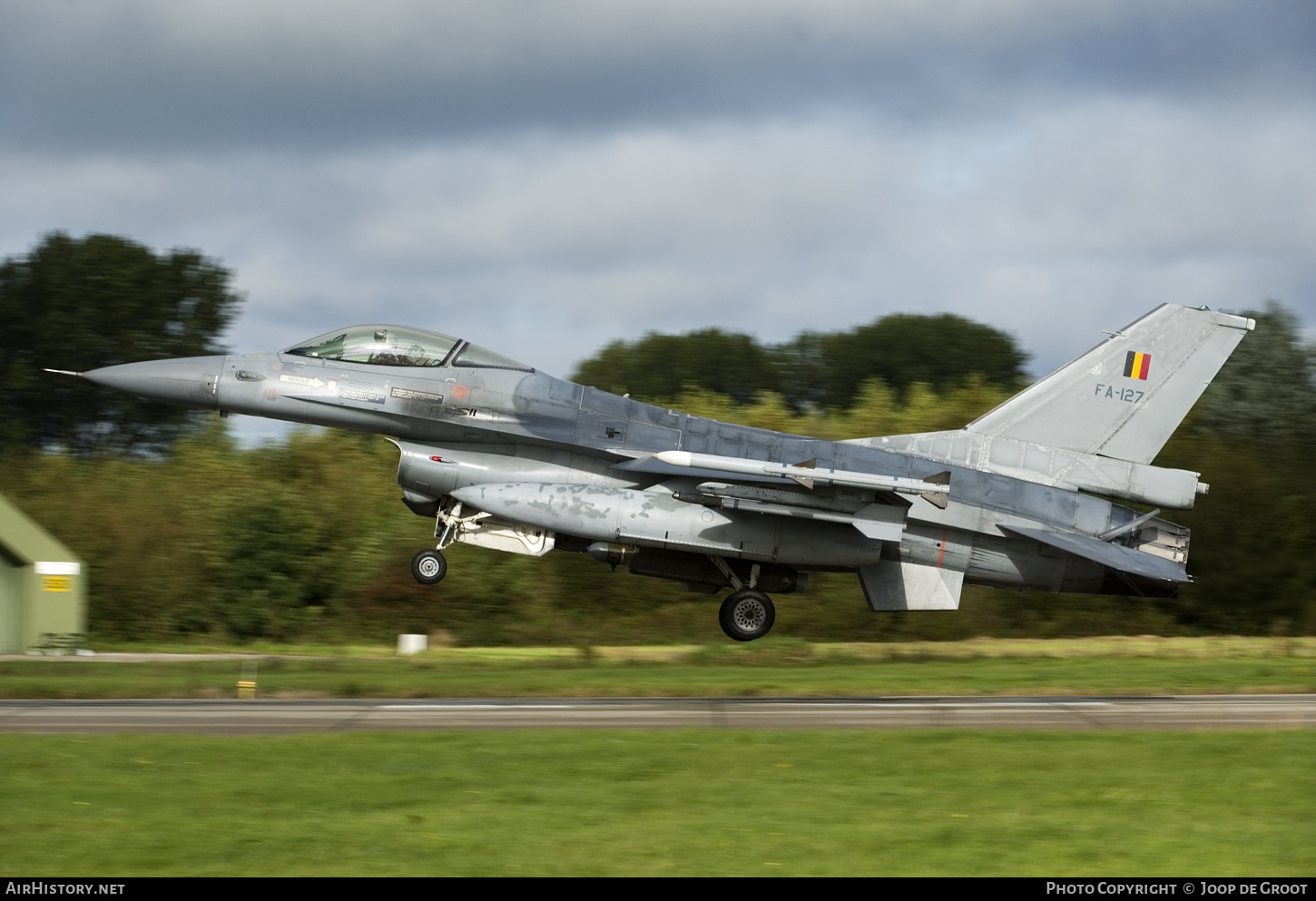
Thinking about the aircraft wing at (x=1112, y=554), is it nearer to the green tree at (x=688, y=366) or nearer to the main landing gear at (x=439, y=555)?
the main landing gear at (x=439, y=555)

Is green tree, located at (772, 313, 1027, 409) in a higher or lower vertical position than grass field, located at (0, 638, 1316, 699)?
higher

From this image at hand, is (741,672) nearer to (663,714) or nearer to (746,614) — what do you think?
(746,614)

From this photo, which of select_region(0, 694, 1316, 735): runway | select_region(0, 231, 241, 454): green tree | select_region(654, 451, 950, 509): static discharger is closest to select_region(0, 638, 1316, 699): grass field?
select_region(0, 694, 1316, 735): runway

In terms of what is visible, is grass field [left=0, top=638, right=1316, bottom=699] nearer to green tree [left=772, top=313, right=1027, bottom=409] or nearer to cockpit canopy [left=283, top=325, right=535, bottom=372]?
cockpit canopy [left=283, top=325, right=535, bottom=372]

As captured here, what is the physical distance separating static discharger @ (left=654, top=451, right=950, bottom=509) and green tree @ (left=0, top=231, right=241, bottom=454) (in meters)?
38.2

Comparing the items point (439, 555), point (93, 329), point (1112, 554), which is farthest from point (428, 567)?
point (93, 329)

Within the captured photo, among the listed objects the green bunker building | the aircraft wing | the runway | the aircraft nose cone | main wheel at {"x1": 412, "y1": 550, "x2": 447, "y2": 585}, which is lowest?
the green bunker building

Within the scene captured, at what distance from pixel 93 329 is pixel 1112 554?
150 feet

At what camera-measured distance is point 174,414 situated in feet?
169

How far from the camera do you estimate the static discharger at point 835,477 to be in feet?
60.1

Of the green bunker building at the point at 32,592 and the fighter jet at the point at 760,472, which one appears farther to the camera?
the green bunker building at the point at 32,592

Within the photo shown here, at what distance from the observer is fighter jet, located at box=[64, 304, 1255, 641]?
19.5m

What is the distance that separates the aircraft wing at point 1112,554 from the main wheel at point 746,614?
409 centimetres

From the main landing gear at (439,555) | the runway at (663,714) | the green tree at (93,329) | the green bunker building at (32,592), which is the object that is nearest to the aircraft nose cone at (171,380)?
the main landing gear at (439,555)
